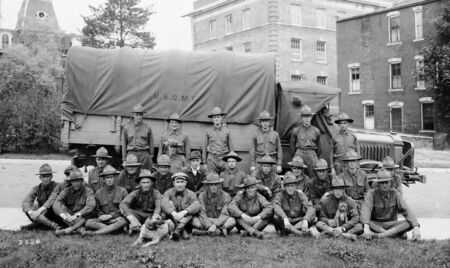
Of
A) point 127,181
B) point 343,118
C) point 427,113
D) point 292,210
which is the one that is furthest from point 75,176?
point 427,113

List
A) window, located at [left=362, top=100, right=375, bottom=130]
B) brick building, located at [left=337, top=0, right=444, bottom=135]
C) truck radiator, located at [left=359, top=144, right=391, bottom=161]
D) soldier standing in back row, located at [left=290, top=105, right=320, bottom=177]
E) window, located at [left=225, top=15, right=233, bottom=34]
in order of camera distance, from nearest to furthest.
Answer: soldier standing in back row, located at [left=290, top=105, right=320, bottom=177] → truck radiator, located at [left=359, top=144, right=391, bottom=161] → brick building, located at [left=337, top=0, right=444, bottom=135] → window, located at [left=362, top=100, right=375, bottom=130] → window, located at [left=225, top=15, right=233, bottom=34]

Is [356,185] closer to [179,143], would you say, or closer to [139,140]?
[179,143]

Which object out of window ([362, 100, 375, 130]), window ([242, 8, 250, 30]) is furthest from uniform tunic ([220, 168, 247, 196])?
window ([242, 8, 250, 30])

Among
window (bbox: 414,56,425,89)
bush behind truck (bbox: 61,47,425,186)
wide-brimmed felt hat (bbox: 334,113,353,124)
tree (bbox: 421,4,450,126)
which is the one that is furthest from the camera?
window (bbox: 414,56,425,89)

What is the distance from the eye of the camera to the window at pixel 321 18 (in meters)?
37.7

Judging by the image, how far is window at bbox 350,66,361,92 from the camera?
106 feet

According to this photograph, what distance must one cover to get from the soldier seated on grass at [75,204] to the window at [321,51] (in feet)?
103

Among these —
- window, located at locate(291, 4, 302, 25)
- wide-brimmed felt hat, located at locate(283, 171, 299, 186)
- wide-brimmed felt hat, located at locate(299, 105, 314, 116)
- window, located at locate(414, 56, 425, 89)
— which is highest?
window, located at locate(291, 4, 302, 25)

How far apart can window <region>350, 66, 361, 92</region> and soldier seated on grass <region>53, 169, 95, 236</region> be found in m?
26.5

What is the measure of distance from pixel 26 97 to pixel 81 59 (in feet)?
43.1

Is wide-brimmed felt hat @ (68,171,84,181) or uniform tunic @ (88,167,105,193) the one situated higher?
wide-brimmed felt hat @ (68,171,84,181)

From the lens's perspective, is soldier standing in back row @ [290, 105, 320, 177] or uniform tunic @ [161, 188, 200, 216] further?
soldier standing in back row @ [290, 105, 320, 177]

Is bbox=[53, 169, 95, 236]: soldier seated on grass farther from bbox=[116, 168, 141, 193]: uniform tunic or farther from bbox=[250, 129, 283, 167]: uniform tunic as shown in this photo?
bbox=[250, 129, 283, 167]: uniform tunic

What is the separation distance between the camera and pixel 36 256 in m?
6.85
